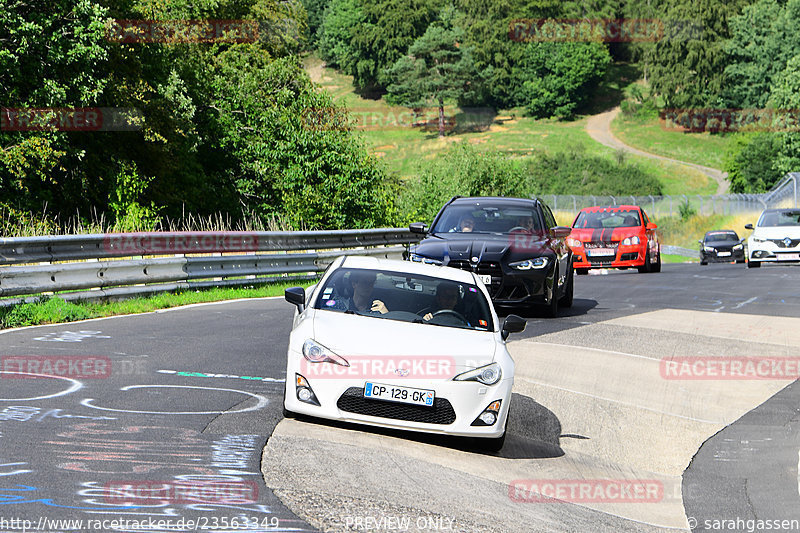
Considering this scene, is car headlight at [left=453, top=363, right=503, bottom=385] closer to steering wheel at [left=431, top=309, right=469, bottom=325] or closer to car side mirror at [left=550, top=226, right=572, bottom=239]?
steering wheel at [left=431, top=309, right=469, bottom=325]

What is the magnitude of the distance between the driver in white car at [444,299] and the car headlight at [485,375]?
1.04 metres

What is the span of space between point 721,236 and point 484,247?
2785 cm

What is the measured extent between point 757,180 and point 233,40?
185ft

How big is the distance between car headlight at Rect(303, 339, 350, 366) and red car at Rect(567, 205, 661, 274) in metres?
19.5

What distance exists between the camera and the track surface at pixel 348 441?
18.6 feet

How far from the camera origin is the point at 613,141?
Answer: 125 m

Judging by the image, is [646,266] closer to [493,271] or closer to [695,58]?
[493,271]

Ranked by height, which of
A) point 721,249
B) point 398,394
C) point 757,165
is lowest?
point 757,165

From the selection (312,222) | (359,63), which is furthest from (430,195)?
(359,63)

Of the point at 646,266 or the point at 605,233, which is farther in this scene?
the point at 646,266

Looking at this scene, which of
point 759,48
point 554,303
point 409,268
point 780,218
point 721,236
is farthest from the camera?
point 759,48

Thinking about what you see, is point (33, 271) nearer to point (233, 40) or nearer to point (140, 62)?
point (140, 62)

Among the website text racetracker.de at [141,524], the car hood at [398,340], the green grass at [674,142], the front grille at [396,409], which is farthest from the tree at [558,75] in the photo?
the website text racetracker.de at [141,524]

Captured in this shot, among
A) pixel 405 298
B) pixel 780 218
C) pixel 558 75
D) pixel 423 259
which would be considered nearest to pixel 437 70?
pixel 558 75
